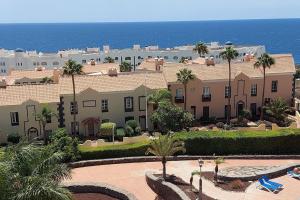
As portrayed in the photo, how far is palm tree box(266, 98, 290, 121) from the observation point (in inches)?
2312

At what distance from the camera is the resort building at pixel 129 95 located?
52.7 meters

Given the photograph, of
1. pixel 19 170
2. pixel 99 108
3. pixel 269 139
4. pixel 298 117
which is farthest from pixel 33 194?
pixel 298 117

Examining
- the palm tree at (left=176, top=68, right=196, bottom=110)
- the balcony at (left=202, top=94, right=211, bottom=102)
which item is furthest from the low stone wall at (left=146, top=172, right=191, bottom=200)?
the balcony at (left=202, top=94, right=211, bottom=102)

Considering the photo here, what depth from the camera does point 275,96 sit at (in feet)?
208

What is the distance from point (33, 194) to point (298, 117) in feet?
148

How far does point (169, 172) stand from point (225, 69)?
26551 mm

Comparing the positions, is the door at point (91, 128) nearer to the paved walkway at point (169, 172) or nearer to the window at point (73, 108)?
the window at point (73, 108)

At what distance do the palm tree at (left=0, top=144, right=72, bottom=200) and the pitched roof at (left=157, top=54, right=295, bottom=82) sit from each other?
36.7 metres

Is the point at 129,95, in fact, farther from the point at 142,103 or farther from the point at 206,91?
the point at 206,91

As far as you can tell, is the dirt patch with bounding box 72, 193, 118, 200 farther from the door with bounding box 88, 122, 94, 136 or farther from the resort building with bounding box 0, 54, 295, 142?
the door with bounding box 88, 122, 94, 136

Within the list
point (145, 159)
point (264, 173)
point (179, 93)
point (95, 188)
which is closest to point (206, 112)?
point (179, 93)

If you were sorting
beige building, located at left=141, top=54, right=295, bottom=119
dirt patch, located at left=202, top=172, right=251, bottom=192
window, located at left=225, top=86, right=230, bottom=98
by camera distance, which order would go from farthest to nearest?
1. window, located at left=225, top=86, right=230, bottom=98
2. beige building, located at left=141, top=54, right=295, bottom=119
3. dirt patch, located at left=202, top=172, right=251, bottom=192

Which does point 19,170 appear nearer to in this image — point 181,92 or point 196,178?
point 196,178

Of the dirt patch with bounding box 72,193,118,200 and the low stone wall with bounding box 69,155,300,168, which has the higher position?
the low stone wall with bounding box 69,155,300,168
